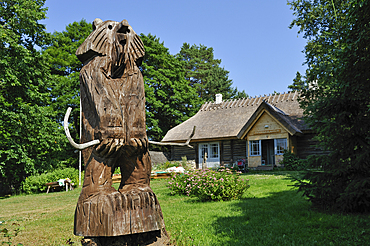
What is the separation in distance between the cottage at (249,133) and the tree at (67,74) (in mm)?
8364

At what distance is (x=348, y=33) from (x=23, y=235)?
831 centimetres

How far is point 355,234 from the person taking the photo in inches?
192

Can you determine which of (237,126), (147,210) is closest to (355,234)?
(147,210)

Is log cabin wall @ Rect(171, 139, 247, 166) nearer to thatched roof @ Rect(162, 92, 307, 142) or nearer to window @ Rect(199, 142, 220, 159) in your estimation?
window @ Rect(199, 142, 220, 159)

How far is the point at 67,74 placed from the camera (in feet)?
87.8

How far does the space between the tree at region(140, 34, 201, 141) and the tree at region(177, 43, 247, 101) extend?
258 inches

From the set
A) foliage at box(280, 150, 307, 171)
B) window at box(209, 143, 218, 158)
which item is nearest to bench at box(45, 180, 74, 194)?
window at box(209, 143, 218, 158)

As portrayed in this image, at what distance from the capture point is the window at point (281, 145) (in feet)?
63.8

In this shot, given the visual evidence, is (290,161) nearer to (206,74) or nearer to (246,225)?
(246,225)

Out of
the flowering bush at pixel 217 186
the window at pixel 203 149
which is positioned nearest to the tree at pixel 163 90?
the window at pixel 203 149

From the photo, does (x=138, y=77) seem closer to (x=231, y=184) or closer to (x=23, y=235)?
(x=23, y=235)

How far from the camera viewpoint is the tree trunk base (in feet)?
10.3

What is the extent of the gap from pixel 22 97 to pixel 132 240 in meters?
17.0

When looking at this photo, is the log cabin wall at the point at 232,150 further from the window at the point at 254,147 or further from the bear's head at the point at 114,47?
the bear's head at the point at 114,47
